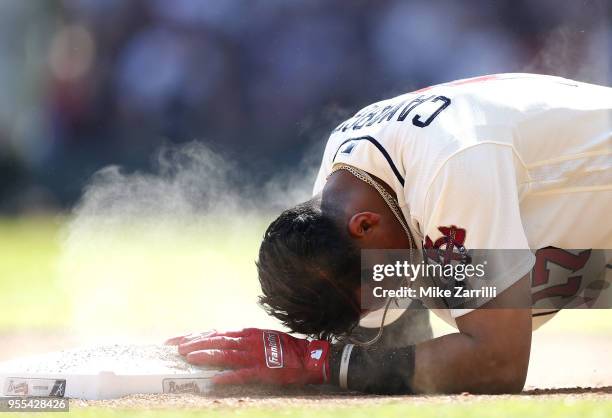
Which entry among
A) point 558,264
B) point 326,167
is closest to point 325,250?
point 326,167

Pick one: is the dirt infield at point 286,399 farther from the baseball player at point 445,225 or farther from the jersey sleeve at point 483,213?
the jersey sleeve at point 483,213

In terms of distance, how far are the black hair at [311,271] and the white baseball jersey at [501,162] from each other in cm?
33

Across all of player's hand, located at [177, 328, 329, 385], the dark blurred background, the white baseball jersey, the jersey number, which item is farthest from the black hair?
the dark blurred background

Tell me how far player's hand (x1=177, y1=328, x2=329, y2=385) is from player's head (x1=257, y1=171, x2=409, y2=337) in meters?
0.12

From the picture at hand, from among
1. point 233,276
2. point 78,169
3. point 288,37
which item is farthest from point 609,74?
point 78,169

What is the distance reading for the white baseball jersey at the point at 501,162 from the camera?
140 inches

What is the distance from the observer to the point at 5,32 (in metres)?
16.5

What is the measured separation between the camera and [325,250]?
3.87 m

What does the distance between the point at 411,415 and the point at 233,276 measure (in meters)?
7.57

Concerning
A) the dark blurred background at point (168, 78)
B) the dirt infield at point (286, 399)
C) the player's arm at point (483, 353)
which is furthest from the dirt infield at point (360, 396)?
the dark blurred background at point (168, 78)

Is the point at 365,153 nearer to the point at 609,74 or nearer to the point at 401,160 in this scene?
the point at 401,160

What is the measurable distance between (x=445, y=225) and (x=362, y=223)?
0.43m

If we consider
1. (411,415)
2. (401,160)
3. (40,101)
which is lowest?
(411,415)

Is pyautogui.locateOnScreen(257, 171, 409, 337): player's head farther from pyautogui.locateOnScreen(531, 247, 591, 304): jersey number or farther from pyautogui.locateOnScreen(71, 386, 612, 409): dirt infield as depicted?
pyautogui.locateOnScreen(531, 247, 591, 304): jersey number
